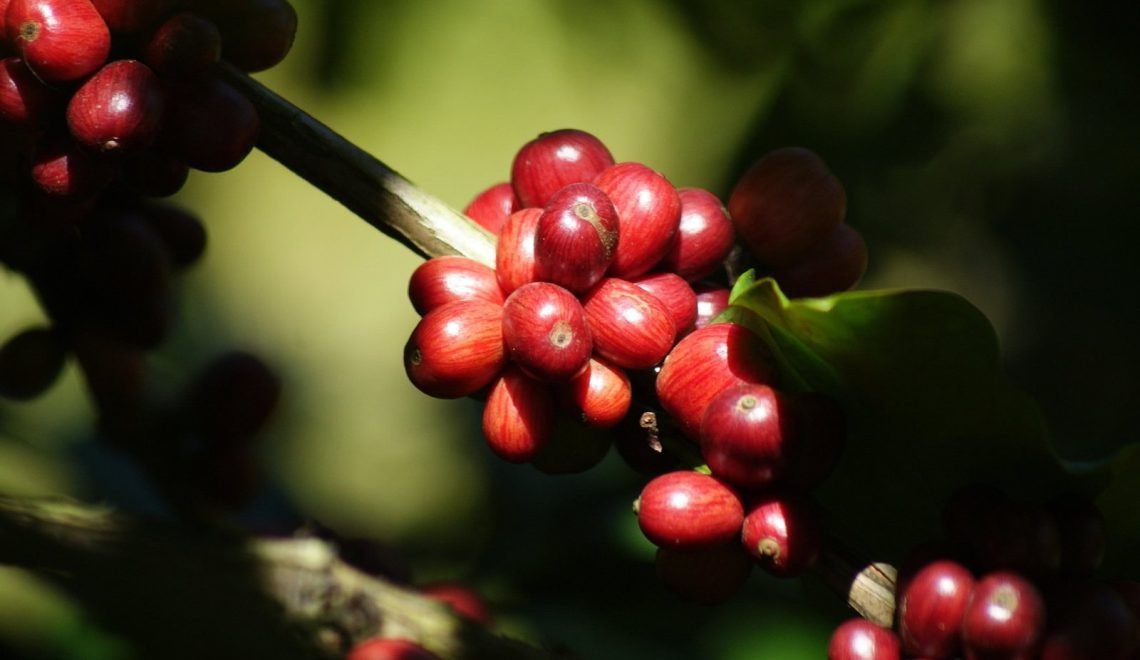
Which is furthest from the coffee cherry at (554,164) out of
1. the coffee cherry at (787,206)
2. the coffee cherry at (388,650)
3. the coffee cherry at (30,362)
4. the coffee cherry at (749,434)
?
the coffee cherry at (30,362)

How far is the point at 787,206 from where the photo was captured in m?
0.85

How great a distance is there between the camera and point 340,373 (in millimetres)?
1522

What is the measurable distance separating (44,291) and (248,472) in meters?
0.25

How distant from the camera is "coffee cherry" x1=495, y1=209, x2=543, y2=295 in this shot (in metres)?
0.78

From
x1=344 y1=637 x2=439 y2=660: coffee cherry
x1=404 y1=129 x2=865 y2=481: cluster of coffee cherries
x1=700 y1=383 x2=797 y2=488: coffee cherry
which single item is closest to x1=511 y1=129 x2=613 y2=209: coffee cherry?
x1=404 y1=129 x2=865 y2=481: cluster of coffee cherries

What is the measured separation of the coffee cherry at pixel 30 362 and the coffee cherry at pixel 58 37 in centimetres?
39

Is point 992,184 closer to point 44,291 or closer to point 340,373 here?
point 340,373

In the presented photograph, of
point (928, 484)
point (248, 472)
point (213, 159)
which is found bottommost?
point (928, 484)

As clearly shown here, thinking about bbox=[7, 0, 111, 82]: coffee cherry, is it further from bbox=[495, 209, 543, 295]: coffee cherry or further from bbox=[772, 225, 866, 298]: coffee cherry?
bbox=[772, 225, 866, 298]: coffee cherry

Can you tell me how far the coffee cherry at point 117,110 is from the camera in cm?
72

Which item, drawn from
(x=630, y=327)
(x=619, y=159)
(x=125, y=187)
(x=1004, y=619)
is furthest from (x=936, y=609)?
(x=619, y=159)

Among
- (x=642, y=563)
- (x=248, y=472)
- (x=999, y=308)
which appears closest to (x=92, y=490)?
(x=248, y=472)

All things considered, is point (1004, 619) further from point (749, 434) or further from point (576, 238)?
point (576, 238)

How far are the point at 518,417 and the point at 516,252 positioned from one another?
0.11 meters
